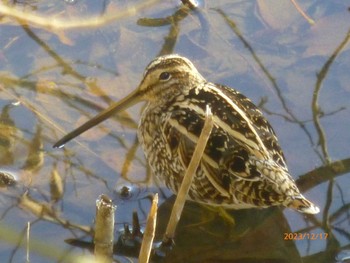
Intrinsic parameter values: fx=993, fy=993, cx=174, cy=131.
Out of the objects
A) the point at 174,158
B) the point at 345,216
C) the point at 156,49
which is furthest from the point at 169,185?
the point at 156,49

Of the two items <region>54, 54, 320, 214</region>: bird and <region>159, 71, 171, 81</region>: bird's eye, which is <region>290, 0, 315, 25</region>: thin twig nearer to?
<region>54, 54, 320, 214</region>: bird

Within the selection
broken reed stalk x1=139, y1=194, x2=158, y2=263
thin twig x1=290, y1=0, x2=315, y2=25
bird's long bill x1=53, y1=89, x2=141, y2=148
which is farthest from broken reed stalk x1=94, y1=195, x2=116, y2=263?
thin twig x1=290, y1=0, x2=315, y2=25

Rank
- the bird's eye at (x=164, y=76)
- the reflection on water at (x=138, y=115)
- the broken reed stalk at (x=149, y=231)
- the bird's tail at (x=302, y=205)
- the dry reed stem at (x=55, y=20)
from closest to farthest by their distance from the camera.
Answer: the broken reed stalk at (x=149, y=231), the bird's tail at (x=302, y=205), the reflection on water at (x=138, y=115), the bird's eye at (x=164, y=76), the dry reed stem at (x=55, y=20)

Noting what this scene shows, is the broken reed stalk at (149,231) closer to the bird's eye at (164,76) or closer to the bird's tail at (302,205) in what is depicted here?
the bird's tail at (302,205)

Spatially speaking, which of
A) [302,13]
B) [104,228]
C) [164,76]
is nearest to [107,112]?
[164,76]

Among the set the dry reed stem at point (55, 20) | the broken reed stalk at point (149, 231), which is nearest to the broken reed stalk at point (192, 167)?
the broken reed stalk at point (149, 231)

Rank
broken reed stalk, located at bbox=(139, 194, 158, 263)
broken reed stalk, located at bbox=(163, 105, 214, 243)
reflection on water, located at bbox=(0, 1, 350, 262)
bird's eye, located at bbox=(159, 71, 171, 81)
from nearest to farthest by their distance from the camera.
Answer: broken reed stalk, located at bbox=(139, 194, 158, 263), broken reed stalk, located at bbox=(163, 105, 214, 243), reflection on water, located at bbox=(0, 1, 350, 262), bird's eye, located at bbox=(159, 71, 171, 81)
